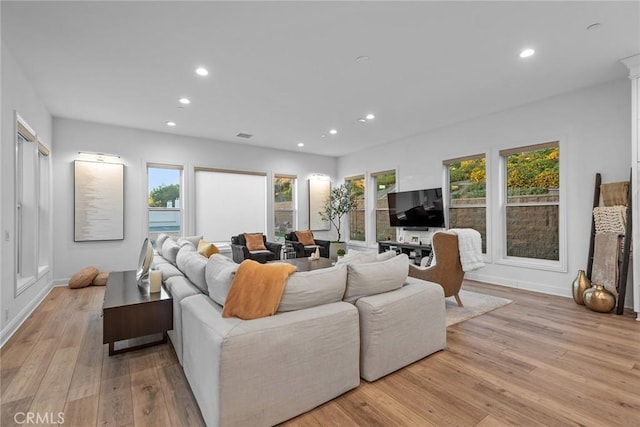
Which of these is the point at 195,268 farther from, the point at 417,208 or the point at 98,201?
the point at 417,208

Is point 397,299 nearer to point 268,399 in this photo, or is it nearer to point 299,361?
point 299,361

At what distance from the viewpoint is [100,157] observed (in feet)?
17.3

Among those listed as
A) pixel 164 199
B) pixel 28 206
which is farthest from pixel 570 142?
pixel 28 206

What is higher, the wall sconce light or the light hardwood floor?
the wall sconce light

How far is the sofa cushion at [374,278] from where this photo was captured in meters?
2.14

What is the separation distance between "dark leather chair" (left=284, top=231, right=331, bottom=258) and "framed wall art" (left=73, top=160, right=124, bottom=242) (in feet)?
10.8

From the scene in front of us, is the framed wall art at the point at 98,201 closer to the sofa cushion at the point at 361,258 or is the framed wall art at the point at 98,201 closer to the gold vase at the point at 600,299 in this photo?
the sofa cushion at the point at 361,258


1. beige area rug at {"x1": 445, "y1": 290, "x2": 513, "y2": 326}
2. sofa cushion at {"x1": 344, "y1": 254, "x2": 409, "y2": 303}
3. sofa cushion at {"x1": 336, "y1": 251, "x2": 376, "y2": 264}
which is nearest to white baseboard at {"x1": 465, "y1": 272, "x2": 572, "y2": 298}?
beige area rug at {"x1": 445, "y1": 290, "x2": 513, "y2": 326}

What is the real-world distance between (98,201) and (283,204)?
3.78m

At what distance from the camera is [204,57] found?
310 centimetres

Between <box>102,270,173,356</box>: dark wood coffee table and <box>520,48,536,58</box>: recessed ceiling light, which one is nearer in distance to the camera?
<box>102,270,173,356</box>: dark wood coffee table

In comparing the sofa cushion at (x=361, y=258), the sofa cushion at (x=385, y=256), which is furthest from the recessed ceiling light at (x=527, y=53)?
the sofa cushion at (x=361, y=258)

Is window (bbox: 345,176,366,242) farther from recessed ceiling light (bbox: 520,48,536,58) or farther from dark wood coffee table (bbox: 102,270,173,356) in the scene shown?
dark wood coffee table (bbox: 102,270,173,356)

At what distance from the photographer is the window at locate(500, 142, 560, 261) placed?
4.43 m
